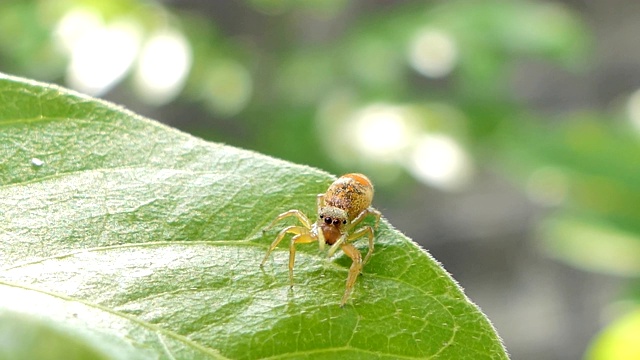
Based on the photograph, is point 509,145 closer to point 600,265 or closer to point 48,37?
point 600,265

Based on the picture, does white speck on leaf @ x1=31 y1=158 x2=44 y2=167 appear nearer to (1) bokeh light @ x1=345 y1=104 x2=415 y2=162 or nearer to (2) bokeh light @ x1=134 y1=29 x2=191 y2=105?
(2) bokeh light @ x1=134 y1=29 x2=191 y2=105

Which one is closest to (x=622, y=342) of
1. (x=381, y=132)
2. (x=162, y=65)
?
(x=381, y=132)

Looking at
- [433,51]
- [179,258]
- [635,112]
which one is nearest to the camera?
[179,258]

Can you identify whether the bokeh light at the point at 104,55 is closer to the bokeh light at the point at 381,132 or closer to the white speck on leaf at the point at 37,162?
the bokeh light at the point at 381,132

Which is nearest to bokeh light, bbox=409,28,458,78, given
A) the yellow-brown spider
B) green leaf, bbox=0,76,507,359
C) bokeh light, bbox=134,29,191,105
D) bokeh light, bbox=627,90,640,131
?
bokeh light, bbox=627,90,640,131

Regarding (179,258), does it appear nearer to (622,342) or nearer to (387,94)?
(622,342)

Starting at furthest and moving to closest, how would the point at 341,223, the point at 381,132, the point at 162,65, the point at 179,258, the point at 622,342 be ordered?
the point at 381,132
the point at 162,65
the point at 622,342
the point at 341,223
the point at 179,258

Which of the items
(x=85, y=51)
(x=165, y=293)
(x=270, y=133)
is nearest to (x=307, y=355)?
(x=165, y=293)

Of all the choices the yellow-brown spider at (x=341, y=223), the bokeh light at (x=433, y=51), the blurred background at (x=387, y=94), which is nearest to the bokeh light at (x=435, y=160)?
the blurred background at (x=387, y=94)
